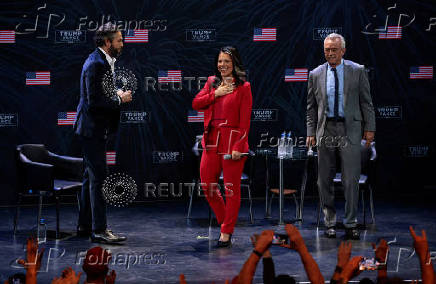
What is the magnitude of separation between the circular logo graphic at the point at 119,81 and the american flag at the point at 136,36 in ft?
1.22

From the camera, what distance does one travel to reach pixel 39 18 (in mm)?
7504

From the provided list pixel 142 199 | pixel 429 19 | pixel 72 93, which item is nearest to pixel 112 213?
pixel 142 199

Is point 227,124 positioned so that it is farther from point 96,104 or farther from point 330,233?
point 330,233

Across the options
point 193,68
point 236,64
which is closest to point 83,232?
point 236,64

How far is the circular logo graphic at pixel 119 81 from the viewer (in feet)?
17.6

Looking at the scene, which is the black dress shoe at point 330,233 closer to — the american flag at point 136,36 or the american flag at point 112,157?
the american flag at point 112,157

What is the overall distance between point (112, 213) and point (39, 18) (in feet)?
8.06

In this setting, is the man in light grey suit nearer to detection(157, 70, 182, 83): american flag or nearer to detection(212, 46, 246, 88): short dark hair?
detection(212, 46, 246, 88): short dark hair

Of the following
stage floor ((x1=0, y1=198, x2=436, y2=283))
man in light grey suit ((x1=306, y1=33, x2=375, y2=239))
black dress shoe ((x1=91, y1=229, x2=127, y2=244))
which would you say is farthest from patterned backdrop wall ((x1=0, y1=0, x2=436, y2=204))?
man in light grey suit ((x1=306, y1=33, x2=375, y2=239))

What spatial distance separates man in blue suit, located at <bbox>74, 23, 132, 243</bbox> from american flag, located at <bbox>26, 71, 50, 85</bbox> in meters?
2.29

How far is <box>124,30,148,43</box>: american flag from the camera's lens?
25.2 feet

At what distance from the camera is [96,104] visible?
17.4 ft

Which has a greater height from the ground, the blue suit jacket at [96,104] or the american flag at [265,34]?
the american flag at [265,34]
